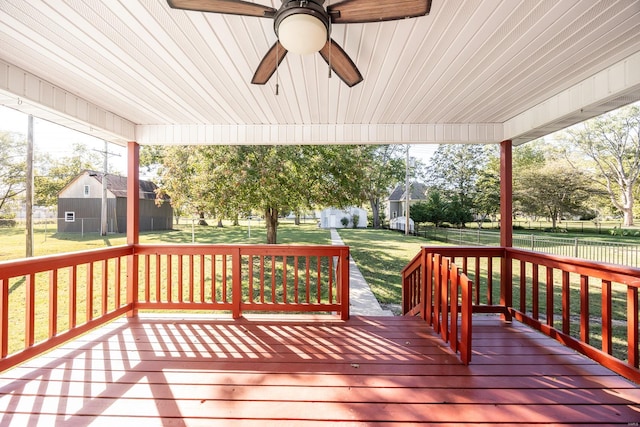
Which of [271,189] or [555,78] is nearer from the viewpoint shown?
[555,78]

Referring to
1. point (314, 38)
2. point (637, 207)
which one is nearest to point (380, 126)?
point (314, 38)

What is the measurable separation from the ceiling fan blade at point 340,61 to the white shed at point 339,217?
22.4m

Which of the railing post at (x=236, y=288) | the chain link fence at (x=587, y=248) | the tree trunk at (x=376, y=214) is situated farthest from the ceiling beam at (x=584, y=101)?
the tree trunk at (x=376, y=214)

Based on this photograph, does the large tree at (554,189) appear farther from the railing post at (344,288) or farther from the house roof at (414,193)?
the railing post at (344,288)

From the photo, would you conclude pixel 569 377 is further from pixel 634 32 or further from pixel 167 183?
pixel 167 183

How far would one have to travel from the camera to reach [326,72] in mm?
2576

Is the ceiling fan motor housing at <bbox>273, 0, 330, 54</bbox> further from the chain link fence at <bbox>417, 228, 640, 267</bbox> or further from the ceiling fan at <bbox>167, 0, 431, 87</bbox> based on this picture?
the chain link fence at <bbox>417, 228, 640, 267</bbox>

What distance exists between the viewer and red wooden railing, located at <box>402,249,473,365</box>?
7.89 feet

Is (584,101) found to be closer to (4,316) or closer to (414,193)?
(4,316)

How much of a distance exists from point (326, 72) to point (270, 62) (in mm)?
765

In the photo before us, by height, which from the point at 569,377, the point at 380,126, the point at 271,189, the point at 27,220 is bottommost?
the point at 569,377

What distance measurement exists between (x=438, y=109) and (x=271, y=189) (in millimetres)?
4488

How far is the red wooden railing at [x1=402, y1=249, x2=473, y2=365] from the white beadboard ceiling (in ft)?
6.00

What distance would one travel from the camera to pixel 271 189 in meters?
6.99
